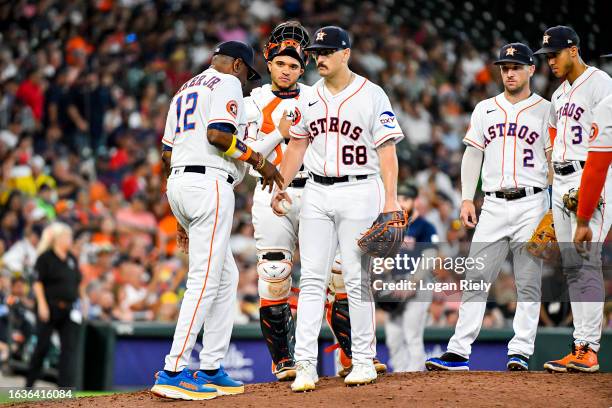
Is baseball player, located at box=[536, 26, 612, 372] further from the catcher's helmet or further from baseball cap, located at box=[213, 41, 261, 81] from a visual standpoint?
baseball cap, located at box=[213, 41, 261, 81]

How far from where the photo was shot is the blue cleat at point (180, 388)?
5281 millimetres

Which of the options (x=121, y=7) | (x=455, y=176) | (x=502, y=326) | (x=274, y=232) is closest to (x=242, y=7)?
(x=121, y=7)

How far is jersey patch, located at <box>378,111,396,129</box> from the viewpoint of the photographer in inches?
215

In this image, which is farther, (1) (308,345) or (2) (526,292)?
(2) (526,292)

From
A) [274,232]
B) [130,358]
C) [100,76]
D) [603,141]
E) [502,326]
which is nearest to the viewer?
[603,141]

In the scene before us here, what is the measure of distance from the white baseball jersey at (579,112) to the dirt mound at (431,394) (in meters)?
1.47

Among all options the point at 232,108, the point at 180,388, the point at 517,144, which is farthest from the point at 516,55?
the point at 180,388

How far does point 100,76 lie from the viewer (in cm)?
1420

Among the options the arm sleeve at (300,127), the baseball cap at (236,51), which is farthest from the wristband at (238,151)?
the baseball cap at (236,51)

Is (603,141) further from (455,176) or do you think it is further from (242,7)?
(242,7)

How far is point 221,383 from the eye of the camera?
18.3 feet

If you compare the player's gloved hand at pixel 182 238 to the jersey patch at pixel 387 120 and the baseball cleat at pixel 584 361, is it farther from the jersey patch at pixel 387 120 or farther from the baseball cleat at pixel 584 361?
the baseball cleat at pixel 584 361

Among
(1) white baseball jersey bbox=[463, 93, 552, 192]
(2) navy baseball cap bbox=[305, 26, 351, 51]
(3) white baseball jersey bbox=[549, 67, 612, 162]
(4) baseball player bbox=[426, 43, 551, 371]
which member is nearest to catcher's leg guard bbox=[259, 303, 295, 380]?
(4) baseball player bbox=[426, 43, 551, 371]

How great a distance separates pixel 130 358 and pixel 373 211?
5.08 m
